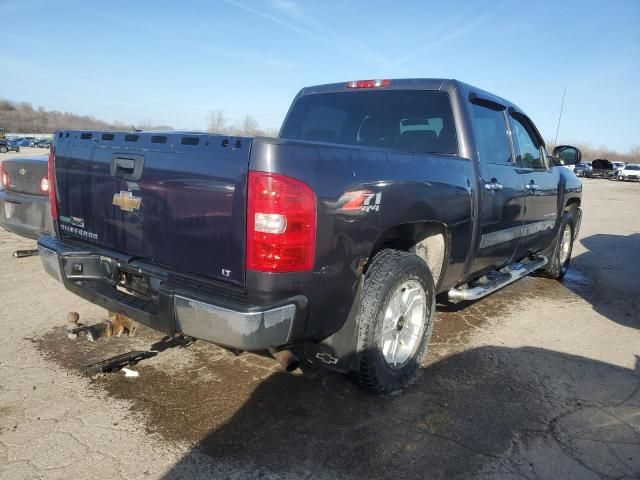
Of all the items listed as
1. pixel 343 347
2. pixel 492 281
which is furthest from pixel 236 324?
pixel 492 281

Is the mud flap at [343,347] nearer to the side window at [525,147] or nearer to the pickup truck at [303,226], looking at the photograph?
the pickup truck at [303,226]

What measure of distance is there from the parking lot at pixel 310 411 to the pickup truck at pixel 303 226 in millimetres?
351

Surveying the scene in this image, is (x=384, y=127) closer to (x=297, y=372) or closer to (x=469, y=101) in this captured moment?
(x=469, y=101)

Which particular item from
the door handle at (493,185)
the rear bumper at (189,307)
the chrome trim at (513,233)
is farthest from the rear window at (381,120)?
the rear bumper at (189,307)

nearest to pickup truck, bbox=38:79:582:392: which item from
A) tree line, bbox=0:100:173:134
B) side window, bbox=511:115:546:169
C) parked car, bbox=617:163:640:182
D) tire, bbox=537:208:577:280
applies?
side window, bbox=511:115:546:169

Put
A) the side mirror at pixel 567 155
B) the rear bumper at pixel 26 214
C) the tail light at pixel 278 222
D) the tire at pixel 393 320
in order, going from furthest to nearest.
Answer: the side mirror at pixel 567 155 < the rear bumper at pixel 26 214 < the tire at pixel 393 320 < the tail light at pixel 278 222

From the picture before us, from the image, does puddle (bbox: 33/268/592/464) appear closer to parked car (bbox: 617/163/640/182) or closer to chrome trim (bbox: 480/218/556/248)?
chrome trim (bbox: 480/218/556/248)

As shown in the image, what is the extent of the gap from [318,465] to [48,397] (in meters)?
1.78

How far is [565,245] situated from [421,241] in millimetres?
4139

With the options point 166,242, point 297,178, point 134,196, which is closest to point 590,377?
point 297,178

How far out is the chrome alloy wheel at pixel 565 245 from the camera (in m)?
6.39

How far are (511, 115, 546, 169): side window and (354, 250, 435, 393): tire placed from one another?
211cm

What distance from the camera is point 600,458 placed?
8.31 feet

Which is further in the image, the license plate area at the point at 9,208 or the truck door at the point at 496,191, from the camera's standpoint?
the license plate area at the point at 9,208
